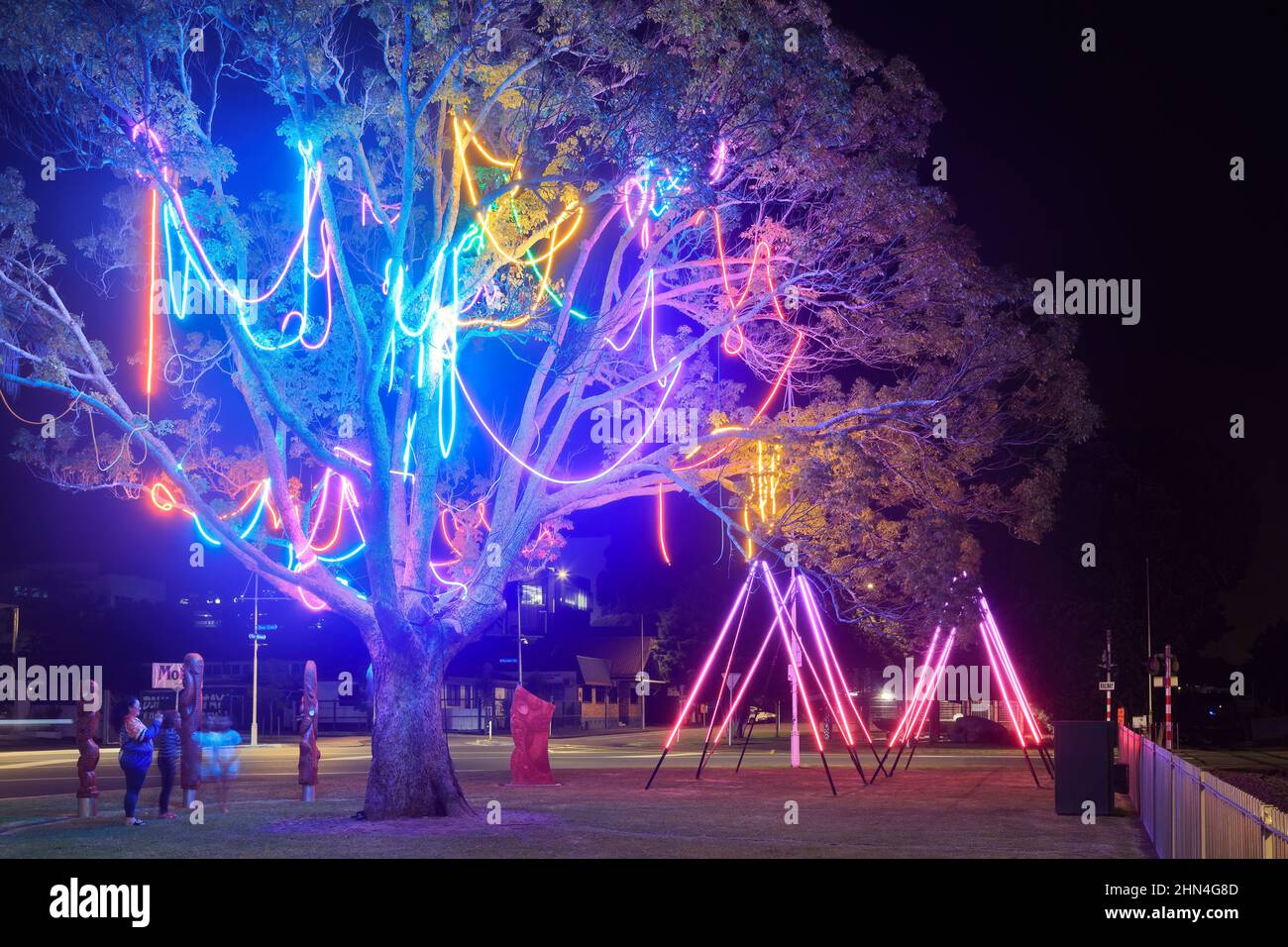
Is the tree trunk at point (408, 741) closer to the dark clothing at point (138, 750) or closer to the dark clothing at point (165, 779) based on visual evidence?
the dark clothing at point (165, 779)

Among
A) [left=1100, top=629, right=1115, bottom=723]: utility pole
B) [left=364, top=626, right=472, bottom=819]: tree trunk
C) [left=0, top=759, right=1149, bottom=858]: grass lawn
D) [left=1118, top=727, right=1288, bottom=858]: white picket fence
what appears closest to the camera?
[left=1118, top=727, right=1288, bottom=858]: white picket fence

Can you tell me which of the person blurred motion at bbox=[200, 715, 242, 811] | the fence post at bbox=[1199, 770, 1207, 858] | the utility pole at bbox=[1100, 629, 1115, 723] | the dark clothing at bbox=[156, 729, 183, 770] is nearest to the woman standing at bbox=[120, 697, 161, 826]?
the dark clothing at bbox=[156, 729, 183, 770]

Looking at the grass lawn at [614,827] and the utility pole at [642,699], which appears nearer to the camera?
the grass lawn at [614,827]

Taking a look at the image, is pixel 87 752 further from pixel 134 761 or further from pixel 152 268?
pixel 152 268

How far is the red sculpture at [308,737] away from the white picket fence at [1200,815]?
12334 millimetres

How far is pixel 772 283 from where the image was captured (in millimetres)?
20125

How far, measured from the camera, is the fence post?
10867mm

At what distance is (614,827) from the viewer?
17734mm

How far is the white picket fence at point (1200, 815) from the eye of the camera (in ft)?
26.1

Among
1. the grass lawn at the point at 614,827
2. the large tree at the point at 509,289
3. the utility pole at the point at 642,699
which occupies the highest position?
the large tree at the point at 509,289

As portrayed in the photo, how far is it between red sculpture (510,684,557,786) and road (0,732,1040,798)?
493 cm

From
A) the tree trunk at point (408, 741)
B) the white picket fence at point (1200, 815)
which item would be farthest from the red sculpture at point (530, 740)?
the white picket fence at point (1200, 815)

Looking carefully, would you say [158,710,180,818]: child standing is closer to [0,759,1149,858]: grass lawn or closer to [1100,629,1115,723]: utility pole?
[0,759,1149,858]: grass lawn

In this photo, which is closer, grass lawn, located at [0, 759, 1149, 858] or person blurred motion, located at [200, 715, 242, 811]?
grass lawn, located at [0, 759, 1149, 858]
